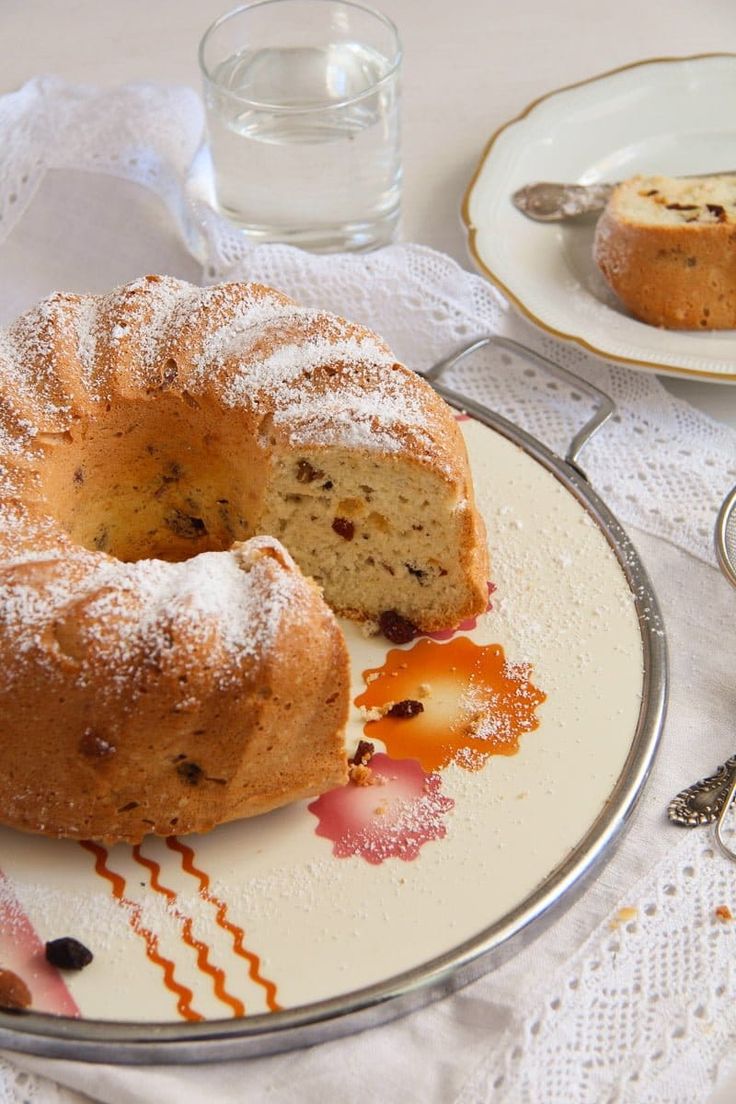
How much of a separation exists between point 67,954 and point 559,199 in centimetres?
198

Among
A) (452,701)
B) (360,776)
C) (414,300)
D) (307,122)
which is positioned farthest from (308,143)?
(360,776)

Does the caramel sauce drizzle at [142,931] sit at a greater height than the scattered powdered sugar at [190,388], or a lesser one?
lesser

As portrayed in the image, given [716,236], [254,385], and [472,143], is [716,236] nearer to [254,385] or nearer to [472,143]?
[472,143]

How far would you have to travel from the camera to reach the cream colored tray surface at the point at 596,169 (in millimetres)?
2527

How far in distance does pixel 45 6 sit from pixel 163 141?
3.23 ft

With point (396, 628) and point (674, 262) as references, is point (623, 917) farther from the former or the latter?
point (674, 262)

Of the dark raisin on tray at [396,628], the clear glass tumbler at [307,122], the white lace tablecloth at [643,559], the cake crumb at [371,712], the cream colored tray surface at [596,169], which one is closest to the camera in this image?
the white lace tablecloth at [643,559]

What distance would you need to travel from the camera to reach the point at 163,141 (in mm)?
2947

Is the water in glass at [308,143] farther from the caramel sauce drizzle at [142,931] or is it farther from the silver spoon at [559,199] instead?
the caramel sauce drizzle at [142,931]

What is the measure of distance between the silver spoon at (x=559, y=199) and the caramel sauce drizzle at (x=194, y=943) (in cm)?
174

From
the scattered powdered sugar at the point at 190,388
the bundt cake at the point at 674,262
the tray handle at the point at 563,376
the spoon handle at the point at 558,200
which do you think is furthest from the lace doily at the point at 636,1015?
the spoon handle at the point at 558,200

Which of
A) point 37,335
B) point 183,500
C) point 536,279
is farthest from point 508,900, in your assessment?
point 536,279

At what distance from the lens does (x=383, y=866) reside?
5.67 ft

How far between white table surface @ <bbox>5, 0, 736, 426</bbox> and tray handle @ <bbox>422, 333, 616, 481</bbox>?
26.1 inches
